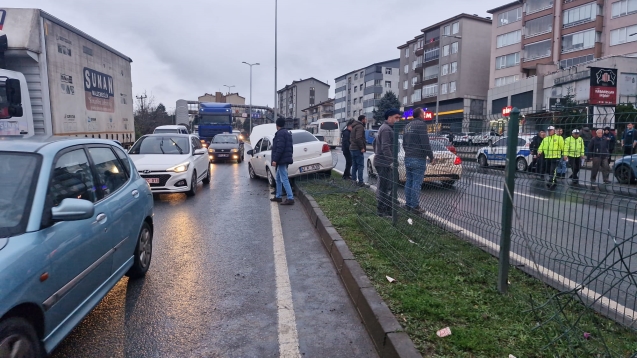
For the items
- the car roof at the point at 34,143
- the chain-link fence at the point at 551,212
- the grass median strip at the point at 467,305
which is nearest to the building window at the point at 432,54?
the chain-link fence at the point at 551,212

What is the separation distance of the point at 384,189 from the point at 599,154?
4117 millimetres

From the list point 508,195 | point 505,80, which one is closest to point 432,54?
point 505,80

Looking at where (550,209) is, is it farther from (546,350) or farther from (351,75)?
(351,75)

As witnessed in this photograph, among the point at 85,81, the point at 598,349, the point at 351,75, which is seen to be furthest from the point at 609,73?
the point at 351,75

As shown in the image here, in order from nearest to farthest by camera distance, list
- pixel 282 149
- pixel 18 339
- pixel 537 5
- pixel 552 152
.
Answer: pixel 18 339 < pixel 552 152 < pixel 282 149 < pixel 537 5

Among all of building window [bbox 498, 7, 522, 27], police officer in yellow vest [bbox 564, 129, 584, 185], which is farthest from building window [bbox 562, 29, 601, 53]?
police officer in yellow vest [bbox 564, 129, 584, 185]

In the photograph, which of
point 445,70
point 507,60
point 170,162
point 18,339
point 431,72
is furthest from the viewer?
point 431,72

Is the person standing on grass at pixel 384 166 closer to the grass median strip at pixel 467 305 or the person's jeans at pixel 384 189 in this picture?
the person's jeans at pixel 384 189

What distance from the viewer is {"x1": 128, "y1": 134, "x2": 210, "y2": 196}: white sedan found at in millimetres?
10227

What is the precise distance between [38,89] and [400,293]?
10.9 meters

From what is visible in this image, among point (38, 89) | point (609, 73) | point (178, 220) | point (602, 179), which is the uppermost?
point (609, 73)

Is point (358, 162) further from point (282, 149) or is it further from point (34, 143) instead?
point (34, 143)

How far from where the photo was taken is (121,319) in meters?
3.91

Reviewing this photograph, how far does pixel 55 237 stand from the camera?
297cm
